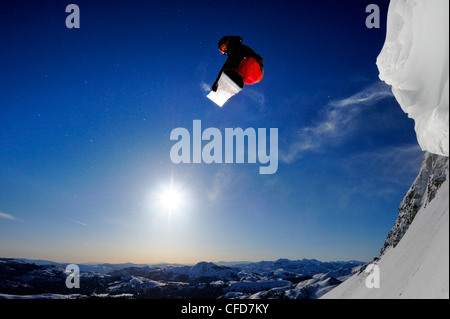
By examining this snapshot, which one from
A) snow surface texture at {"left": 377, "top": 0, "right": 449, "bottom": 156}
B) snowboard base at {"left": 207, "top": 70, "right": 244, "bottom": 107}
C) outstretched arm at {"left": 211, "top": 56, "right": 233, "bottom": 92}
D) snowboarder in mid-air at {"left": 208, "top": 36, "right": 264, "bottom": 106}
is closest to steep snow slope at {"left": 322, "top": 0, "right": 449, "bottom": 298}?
snow surface texture at {"left": 377, "top": 0, "right": 449, "bottom": 156}

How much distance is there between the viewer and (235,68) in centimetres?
388

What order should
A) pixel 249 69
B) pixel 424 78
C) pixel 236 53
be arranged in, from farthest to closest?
pixel 249 69
pixel 236 53
pixel 424 78

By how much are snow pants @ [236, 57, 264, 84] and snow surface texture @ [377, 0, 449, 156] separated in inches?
89.9

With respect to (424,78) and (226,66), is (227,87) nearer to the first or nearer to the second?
(226,66)

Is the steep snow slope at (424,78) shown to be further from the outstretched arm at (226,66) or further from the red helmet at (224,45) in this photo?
the red helmet at (224,45)

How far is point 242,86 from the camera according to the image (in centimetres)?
379

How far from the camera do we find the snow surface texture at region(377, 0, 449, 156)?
3104 mm

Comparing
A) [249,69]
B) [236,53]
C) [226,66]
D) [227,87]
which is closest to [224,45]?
[236,53]

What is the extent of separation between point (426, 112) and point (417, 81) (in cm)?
60

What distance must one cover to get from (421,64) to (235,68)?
8.92 ft

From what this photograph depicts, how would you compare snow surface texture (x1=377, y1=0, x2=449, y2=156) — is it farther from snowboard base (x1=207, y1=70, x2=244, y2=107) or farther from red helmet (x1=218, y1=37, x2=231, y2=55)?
red helmet (x1=218, y1=37, x2=231, y2=55)

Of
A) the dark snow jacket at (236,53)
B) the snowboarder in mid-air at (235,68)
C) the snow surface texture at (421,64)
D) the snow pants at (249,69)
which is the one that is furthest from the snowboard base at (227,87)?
the snow surface texture at (421,64)
